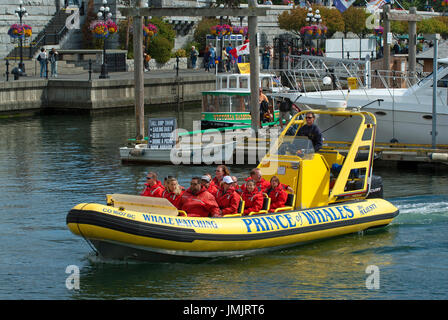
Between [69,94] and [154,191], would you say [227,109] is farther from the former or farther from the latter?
[154,191]

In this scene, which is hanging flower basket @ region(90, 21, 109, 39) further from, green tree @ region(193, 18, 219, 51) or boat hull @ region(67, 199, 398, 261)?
boat hull @ region(67, 199, 398, 261)

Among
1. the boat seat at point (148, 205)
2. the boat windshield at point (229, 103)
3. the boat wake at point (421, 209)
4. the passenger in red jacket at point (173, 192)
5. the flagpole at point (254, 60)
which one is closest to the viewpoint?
the boat seat at point (148, 205)

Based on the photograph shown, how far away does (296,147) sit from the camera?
55.2ft

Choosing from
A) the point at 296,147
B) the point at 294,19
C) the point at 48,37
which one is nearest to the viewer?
the point at 296,147

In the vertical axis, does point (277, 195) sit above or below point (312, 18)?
below

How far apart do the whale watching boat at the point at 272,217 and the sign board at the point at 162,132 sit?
20.0ft

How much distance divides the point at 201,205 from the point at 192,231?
99 centimetres

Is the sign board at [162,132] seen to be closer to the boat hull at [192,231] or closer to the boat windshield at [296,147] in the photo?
the boat windshield at [296,147]

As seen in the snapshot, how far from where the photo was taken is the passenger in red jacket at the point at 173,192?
15.1 m

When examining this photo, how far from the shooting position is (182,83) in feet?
140

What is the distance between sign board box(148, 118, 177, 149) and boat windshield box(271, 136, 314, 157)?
731cm

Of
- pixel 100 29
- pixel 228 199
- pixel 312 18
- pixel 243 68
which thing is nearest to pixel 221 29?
pixel 312 18

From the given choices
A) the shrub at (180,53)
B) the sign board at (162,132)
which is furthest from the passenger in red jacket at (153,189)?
the shrub at (180,53)

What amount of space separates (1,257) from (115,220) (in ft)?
9.09
